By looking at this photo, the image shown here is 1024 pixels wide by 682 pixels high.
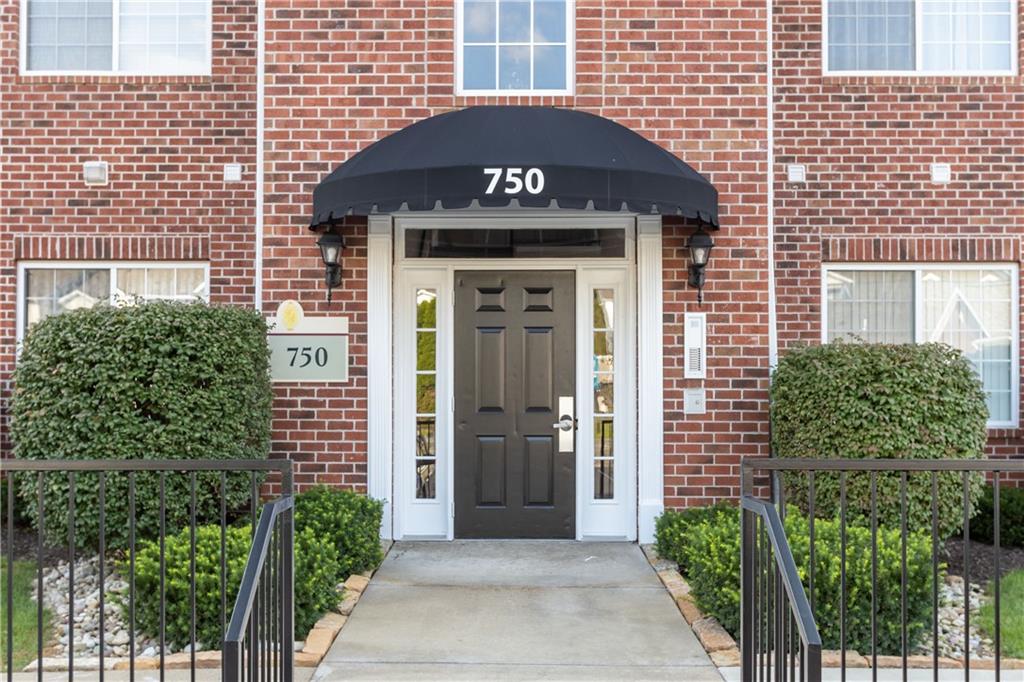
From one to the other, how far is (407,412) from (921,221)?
4.89 metres

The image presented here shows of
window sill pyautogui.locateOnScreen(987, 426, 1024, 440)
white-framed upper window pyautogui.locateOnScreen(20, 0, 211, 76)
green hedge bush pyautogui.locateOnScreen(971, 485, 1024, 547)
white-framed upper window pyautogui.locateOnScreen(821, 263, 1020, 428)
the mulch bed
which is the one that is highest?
white-framed upper window pyautogui.locateOnScreen(20, 0, 211, 76)

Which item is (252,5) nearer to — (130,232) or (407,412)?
(130,232)

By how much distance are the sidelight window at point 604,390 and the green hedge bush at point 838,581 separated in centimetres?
214

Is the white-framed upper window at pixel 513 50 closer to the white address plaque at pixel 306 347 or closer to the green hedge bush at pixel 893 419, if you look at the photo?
the white address plaque at pixel 306 347

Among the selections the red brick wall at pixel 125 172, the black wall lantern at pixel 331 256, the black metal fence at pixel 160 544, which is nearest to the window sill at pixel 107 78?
the red brick wall at pixel 125 172

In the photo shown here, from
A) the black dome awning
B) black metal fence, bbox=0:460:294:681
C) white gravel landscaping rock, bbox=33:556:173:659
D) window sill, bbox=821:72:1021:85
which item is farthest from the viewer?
window sill, bbox=821:72:1021:85

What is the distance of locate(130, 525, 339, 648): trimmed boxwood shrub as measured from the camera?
5.54 m

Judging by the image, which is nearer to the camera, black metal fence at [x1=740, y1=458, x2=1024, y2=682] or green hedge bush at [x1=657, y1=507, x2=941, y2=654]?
black metal fence at [x1=740, y1=458, x2=1024, y2=682]

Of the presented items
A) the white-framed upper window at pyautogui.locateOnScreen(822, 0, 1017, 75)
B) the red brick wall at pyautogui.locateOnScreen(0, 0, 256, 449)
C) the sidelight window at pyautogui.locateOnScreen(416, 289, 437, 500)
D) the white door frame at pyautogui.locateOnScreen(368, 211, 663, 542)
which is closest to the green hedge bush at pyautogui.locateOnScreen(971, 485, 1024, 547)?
the white door frame at pyautogui.locateOnScreen(368, 211, 663, 542)

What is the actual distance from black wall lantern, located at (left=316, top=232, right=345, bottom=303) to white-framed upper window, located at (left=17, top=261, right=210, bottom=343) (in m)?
1.40

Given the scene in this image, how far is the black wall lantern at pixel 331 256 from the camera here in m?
7.96

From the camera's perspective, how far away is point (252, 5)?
893cm

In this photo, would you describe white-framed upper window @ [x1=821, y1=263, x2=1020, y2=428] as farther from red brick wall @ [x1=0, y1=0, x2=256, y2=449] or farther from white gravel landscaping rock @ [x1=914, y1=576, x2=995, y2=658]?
red brick wall @ [x1=0, y1=0, x2=256, y2=449]

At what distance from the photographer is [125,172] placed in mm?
8758
